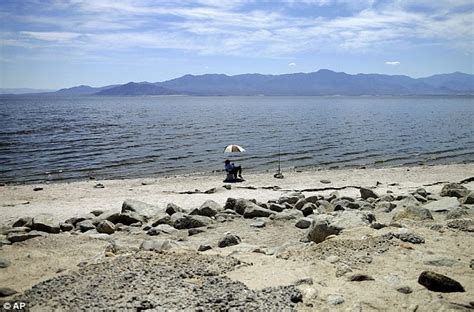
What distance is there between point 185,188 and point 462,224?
554 inches

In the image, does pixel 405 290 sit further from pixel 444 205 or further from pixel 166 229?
pixel 166 229

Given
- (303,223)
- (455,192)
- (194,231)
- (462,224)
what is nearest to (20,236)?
(194,231)

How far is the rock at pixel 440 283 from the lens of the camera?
264 inches

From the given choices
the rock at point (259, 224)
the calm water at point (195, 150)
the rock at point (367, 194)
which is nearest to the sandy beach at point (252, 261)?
the rock at point (259, 224)

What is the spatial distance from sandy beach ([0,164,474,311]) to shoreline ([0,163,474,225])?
3.54 feet

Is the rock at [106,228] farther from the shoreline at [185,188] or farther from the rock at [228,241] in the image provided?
the rock at [228,241]

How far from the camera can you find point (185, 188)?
21.3 metres

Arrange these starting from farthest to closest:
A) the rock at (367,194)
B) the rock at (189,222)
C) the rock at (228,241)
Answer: the rock at (367,194) → the rock at (189,222) → the rock at (228,241)

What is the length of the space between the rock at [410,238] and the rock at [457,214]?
2692 mm

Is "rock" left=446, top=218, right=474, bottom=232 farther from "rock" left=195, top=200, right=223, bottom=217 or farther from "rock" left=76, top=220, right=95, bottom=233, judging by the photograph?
"rock" left=76, top=220, right=95, bottom=233

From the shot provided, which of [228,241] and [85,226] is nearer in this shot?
[228,241]

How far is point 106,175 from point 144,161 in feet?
16.1

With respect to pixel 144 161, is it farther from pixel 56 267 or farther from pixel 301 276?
pixel 301 276

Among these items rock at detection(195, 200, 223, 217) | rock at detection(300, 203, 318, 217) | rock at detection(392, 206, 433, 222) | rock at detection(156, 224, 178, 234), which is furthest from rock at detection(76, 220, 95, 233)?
rock at detection(392, 206, 433, 222)
